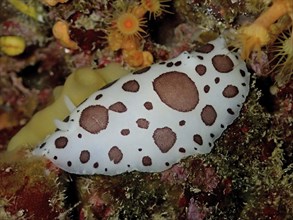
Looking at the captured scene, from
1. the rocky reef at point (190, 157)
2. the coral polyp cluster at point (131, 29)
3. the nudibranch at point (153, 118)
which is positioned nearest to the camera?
the rocky reef at point (190, 157)

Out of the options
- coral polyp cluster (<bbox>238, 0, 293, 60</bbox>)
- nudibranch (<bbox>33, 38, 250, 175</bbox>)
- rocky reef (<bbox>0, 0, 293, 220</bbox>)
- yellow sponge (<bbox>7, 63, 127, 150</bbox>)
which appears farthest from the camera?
yellow sponge (<bbox>7, 63, 127, 150</bbox>)

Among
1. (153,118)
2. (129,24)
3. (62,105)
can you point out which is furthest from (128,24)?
(62,105)

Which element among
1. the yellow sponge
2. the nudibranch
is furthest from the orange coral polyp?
the yellow sponge

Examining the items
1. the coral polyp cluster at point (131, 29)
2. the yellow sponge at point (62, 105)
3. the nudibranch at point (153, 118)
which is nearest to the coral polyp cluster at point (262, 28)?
the nudibranch at point (153, 118)

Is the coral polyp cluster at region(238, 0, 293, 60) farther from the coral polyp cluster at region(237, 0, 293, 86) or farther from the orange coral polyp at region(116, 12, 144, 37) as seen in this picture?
the orange coral polyp at region(116, 12, 144, 37)

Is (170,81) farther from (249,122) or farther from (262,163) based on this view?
(262,163)

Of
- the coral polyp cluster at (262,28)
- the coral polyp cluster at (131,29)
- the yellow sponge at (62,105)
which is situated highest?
the coral polyp cluster at (262,28)

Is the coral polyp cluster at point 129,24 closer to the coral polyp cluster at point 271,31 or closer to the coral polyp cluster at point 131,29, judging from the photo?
the coral polyp cluster at point 131,29

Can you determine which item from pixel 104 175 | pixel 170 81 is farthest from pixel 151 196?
pixel 170 81

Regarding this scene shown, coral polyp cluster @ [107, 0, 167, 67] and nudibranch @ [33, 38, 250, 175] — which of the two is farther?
coral polyp cluster @ [107, 0, 167, 67]
